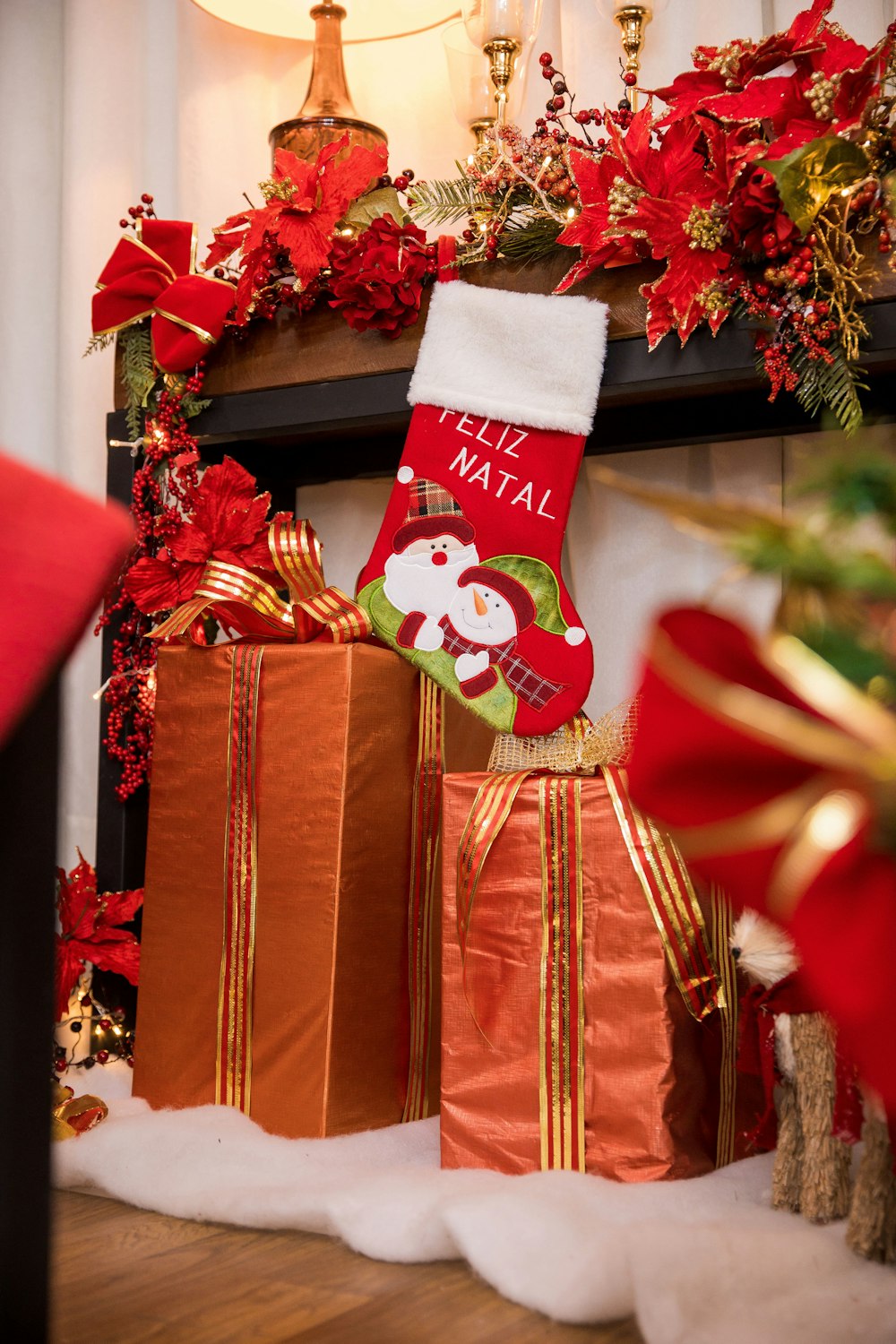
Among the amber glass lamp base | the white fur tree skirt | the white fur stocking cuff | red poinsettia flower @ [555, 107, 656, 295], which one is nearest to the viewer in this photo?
the white fur tree skirt

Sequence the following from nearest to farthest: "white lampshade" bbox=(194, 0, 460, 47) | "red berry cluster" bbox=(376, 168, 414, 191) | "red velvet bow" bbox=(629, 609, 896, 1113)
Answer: "red velvet bow" bbox=(629, 609, 896, 1113), "red berry cluster" bbox=(376, 168, 414, 191), "white lampshade" bbox=(194, 0, 460, 47)

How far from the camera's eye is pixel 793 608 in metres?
0.55

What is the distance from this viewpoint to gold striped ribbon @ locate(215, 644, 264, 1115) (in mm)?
1395

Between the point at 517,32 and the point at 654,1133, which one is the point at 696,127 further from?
the point at 654,1133

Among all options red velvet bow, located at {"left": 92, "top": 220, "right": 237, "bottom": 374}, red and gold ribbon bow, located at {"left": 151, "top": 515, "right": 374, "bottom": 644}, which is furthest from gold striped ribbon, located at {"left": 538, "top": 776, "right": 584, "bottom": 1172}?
red velvet bow, located at {"left": 92, "top": 220, "right": 237, "bottom": 374}

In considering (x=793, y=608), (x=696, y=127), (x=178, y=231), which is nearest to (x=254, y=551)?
(x=178, y=231)

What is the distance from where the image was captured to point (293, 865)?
4.50ft

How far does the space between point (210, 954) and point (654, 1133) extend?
55cm

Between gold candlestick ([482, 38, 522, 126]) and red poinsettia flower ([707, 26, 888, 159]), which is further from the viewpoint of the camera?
gold candlestick ([482, 38, 522, 126])

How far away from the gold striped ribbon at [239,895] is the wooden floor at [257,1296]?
0.27m

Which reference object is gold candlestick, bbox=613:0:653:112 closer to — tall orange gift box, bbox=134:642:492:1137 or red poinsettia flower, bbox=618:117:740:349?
red poinsettia flower, bbox=618:117:740:349

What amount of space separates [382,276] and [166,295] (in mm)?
325

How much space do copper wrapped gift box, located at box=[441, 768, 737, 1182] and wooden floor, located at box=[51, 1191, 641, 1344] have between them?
0.19 m

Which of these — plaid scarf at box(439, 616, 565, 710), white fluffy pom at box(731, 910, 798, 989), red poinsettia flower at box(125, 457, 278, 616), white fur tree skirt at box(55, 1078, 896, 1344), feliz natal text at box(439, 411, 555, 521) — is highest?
feliz natal text at box(439, 411, 555, 521)
